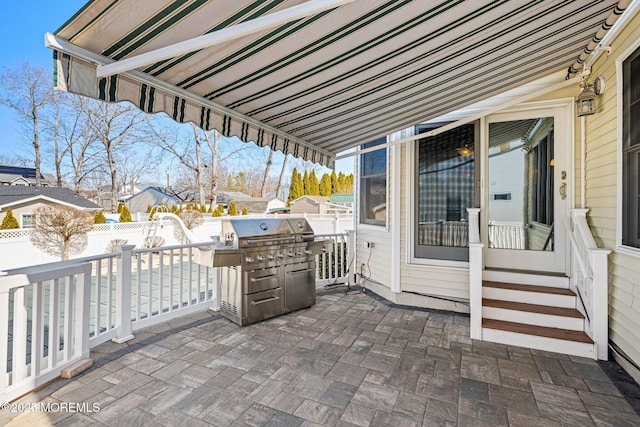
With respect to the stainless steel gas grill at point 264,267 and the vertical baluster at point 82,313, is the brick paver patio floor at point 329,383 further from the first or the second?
the stainless steel gas grill at point 264,267

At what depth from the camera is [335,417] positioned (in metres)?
2.20

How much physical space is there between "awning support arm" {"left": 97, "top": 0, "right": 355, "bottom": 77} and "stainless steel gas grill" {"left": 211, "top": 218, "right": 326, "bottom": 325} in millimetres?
2160

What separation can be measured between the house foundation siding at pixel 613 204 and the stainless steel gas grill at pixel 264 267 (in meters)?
3.37

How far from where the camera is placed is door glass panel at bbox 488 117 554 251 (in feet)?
13.5

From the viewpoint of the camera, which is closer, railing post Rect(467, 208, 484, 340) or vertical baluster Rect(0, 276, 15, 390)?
vertical baluster Rect(0, 276, 15, 390)

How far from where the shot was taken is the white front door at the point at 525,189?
3949 mm

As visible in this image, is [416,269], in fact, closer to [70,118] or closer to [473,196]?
[473,196]

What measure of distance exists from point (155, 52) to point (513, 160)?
437 cm

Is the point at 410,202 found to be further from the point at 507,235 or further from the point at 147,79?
the point at 147,79

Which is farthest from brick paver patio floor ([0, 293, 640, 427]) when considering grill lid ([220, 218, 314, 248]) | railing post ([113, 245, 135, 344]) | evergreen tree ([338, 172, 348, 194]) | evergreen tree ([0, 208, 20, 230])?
evergreen tree ([338, 172, 348, 194])

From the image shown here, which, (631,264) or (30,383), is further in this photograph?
(631,264)

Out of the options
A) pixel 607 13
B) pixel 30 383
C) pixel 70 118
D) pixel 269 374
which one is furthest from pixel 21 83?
pixel 607 13

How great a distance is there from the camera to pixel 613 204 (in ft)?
9.82

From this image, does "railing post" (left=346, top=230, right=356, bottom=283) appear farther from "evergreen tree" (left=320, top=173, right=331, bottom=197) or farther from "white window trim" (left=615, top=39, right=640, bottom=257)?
"evergreen tree" (left=320, top=173, right=331, bottom=197)
